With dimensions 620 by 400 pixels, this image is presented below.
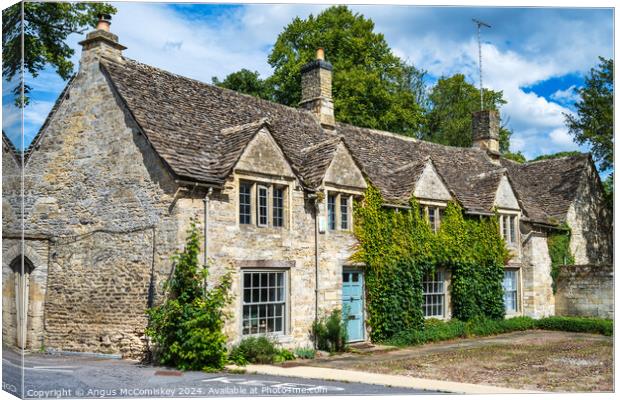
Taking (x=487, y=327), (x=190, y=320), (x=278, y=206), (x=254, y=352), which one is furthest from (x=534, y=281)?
(x=190, y=320)

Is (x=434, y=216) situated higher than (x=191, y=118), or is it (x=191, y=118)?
(x=191, y=118)

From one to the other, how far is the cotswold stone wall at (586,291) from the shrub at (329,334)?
13.0 metres

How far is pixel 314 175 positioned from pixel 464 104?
29.4m

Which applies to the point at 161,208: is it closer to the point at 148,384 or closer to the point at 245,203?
the point at 245,203

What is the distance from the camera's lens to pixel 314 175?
20.4 m

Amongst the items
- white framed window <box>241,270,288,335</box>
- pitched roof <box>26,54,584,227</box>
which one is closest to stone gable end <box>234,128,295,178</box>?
pitched roof <box>26,54,584,227</box>

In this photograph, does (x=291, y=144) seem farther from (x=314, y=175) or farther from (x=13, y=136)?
(x=13, y=136)

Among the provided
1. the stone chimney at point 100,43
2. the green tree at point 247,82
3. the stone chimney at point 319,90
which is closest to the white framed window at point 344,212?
the stone chimney at point 319,90

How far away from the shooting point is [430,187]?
78.8ft

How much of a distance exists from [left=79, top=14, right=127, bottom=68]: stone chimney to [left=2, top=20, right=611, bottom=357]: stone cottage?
4cm

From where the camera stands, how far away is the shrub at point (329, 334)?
19469mm

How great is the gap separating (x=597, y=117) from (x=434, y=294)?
8367mm

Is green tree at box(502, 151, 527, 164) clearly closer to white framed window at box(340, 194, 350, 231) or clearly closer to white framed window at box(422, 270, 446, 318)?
white framed window at box(422, 270, 446, 318)

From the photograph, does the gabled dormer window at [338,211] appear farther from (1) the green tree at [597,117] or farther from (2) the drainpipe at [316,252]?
(1) the green tree at [597,117]
